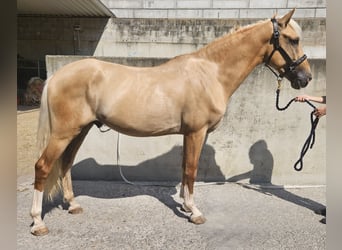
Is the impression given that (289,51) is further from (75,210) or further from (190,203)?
(75,210)

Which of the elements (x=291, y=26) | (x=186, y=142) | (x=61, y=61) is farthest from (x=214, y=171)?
(x=61, y=61)

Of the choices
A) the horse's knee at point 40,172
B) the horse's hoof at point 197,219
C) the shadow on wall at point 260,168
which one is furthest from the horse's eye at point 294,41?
the horse's knee at point 40,172

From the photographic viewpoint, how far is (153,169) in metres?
3.85

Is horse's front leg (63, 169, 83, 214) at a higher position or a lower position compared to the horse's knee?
lower

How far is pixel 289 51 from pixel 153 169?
2190 millimetres

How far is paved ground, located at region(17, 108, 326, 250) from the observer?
241cm

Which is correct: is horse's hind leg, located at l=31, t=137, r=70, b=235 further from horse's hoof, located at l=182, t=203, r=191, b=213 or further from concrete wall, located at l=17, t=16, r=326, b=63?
concrete wall, located at l=17, t=16, r=326, b=63

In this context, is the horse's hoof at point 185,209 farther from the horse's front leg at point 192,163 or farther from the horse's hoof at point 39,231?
the horse's hoof at point 39,231

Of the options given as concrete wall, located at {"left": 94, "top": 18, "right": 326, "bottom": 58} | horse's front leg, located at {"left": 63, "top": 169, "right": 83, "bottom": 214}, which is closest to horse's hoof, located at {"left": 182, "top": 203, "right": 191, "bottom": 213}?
horse's front leg, located at {"left": 63, "top": 169, "right": 83, "bottom": 214}

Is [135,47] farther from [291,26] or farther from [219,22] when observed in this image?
[291,26]

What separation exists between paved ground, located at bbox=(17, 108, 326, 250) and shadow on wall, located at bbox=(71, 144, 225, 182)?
4.7 inches

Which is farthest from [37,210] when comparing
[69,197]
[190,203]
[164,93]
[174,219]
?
[164,93]

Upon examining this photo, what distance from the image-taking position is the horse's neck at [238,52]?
8.87 feet

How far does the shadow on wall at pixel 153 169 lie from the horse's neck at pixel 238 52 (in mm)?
1301
